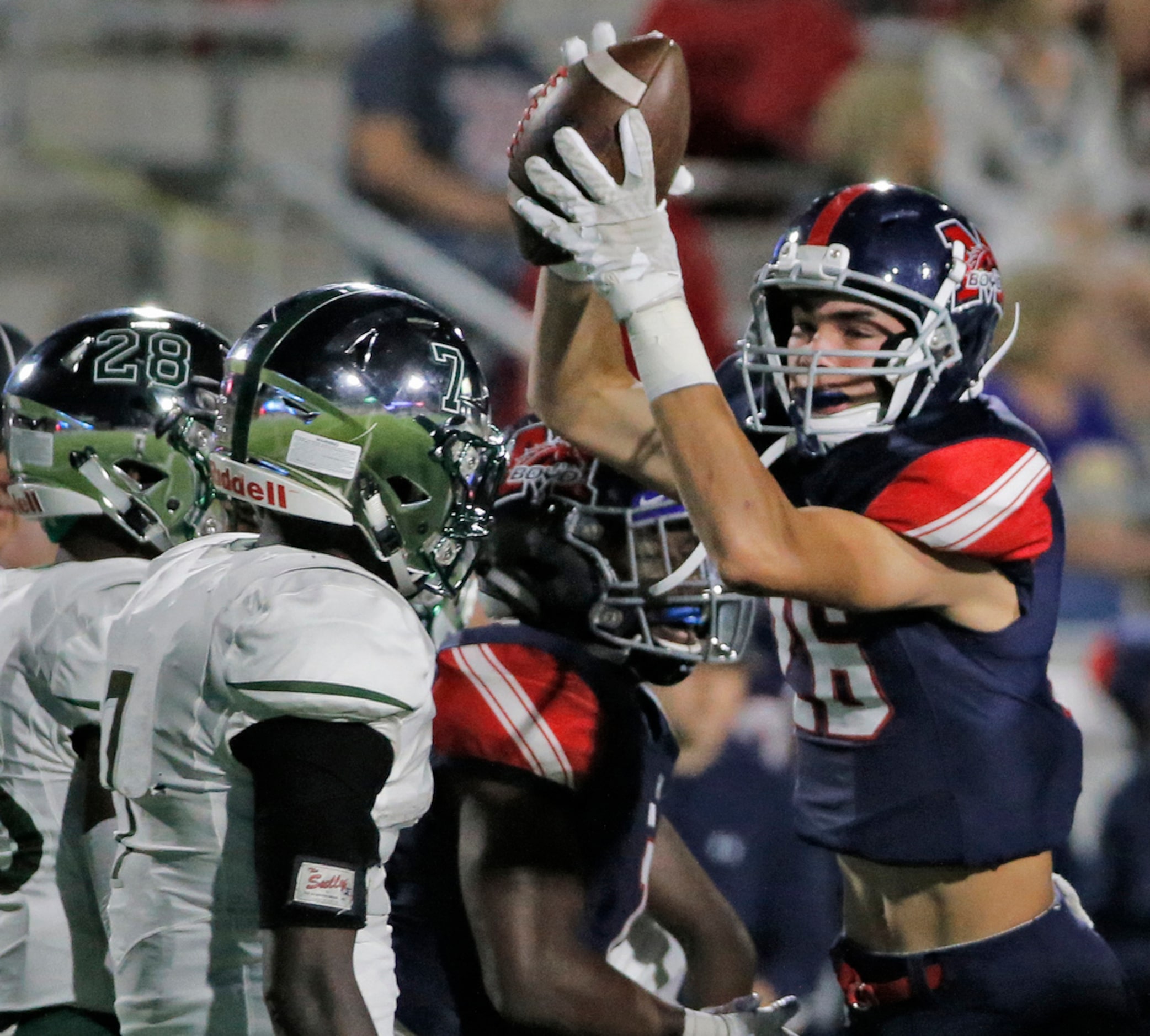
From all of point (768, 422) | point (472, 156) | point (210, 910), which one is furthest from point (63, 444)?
point (472, 156)

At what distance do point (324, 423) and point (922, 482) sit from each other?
0.84m

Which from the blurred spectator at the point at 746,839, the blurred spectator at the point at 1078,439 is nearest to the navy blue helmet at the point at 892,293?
the blurred spectator at the point at 746,839

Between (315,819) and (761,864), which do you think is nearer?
(315,819)

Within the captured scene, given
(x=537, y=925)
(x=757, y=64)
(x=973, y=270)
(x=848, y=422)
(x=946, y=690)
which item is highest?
(x=757, y=64)

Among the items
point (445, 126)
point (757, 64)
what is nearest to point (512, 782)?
point (445, 126)

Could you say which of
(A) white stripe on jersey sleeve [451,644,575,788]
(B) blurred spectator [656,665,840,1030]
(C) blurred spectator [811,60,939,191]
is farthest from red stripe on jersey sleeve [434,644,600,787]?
(C) blurred spectator [811,60,939,191]

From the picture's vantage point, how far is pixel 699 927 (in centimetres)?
302

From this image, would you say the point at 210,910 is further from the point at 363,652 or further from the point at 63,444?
the point at 63,444

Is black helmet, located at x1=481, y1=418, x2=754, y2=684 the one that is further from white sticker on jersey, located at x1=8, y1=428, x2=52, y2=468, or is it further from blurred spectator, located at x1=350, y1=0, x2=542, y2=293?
blurred spectator, located at x1=350, y1=0, x2=542, y2=293

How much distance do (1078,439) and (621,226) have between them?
3.70m

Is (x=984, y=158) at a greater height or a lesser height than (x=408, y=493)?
greater

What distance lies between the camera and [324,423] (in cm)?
213

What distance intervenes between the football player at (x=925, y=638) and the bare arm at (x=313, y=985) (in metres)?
0.84

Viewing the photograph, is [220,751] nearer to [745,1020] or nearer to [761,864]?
[745,1020]
